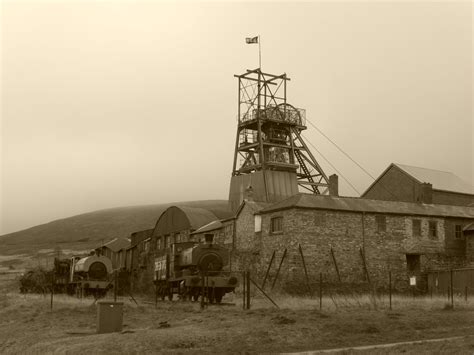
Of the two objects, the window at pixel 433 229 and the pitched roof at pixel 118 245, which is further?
the pitched roof at pixel 118 245

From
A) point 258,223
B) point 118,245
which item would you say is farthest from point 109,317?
point 118,245

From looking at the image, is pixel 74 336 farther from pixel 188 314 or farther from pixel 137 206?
pixel 137 206

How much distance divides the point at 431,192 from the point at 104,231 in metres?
64.6

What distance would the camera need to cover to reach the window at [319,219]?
1431 inches

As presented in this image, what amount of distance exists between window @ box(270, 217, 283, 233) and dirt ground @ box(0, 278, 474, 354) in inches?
472

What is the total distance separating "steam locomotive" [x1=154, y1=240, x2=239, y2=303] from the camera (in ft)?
83.7

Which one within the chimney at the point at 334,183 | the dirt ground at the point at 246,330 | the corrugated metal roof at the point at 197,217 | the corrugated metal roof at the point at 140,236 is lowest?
the dirt ground at the point at 246,330

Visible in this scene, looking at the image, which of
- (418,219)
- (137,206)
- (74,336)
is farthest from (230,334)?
(137,206)

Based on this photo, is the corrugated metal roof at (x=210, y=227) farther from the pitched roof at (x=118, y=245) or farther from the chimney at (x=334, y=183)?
the pitched roof at (x=118, y=245)

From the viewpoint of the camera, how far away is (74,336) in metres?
18.8

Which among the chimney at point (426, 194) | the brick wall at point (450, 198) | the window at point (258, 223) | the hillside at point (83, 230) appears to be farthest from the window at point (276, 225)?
the hillside at point (83, 230)

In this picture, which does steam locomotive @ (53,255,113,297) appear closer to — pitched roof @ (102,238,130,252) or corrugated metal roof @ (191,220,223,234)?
corrugated metal roof @ (191,220,223,234)

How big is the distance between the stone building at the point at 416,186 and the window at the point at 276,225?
13705mm

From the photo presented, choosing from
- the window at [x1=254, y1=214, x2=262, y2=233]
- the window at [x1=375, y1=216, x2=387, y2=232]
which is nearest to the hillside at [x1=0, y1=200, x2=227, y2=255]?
the window at [x1=254, y1=214, x2=262, y2=233]
